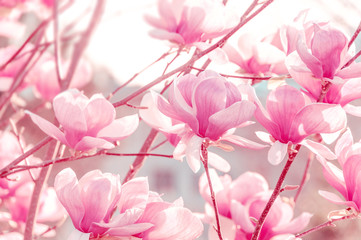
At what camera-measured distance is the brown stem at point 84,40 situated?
2.22 feet

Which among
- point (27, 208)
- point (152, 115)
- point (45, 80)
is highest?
point (152, 115)

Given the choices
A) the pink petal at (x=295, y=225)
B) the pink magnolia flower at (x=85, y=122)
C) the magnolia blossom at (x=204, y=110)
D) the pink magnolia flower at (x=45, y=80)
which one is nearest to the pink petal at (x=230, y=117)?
the magnolia blossom at (x=204, y=110)

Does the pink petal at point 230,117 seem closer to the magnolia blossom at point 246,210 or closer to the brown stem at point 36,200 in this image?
the magnolia blossom at point 246,210

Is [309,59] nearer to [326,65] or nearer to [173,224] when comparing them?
[326,65]

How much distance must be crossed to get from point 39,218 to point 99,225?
1.31ft

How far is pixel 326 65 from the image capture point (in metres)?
0.50

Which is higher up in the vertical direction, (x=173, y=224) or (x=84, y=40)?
(x=84, y=40)

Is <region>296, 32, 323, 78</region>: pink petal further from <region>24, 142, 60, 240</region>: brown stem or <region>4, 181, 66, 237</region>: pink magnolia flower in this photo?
<region>4, 181, 66, 237</region>: pink magnolia flower

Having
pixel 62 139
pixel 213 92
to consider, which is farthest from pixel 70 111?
pixel 213 92

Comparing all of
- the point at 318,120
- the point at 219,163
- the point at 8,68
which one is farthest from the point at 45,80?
the point at 318,120

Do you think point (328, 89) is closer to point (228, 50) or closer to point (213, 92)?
point (213, 92)

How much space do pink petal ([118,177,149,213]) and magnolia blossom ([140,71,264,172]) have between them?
51 millimetres

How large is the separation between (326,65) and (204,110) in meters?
0.13

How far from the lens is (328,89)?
1.68 ft
